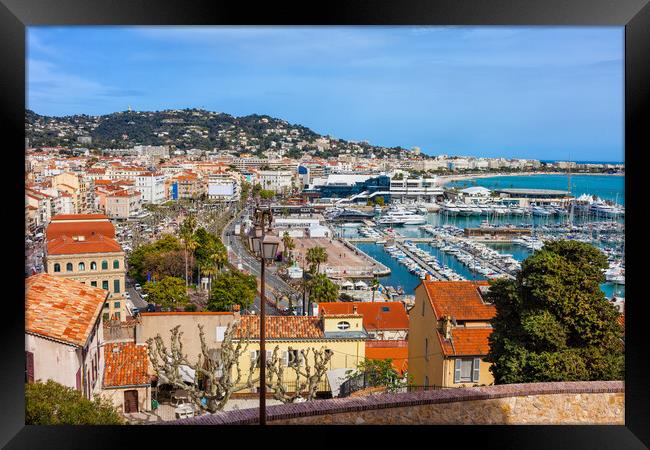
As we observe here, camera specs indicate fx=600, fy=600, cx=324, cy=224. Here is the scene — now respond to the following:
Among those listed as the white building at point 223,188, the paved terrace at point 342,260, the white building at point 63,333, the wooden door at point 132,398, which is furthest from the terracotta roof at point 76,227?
the paved terrace at point 342,260

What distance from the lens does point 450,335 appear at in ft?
17.8

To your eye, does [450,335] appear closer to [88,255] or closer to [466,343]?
[466,343]

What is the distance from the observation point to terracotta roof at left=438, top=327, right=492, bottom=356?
17.3 feet

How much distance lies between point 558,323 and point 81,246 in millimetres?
6231

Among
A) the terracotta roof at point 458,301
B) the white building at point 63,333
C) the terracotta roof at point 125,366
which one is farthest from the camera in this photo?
the terracotta roof at point 125,366

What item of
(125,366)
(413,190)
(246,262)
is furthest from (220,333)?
(413,190)

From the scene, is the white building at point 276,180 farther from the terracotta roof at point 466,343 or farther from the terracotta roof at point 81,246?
the terracotta roof at point 466,343

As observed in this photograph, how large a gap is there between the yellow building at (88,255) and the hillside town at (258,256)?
0.03m

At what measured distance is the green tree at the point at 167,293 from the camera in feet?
36.4

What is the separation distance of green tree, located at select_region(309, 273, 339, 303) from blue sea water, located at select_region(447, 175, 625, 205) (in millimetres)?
6925

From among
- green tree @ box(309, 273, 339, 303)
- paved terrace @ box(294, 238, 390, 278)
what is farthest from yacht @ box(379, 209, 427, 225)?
green tree @ box(309, 273, 339, 303)

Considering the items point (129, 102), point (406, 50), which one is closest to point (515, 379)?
point (406, 50)

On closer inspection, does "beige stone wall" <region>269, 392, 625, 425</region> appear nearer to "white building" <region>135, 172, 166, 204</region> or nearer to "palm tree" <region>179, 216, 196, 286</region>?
"palm tree" <region>179, 216, 196, 286</region>

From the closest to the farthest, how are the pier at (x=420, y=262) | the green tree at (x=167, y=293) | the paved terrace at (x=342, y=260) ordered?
1. the green tree at (x=167, y=293)
2. the paved terrace at (x=342, y=260)
3. the pier at (x=420, y=262)
